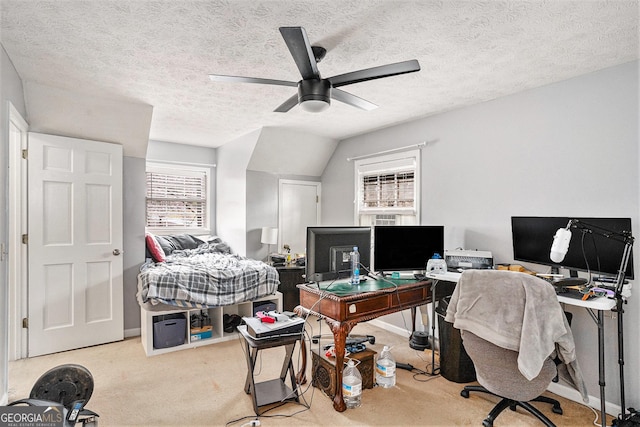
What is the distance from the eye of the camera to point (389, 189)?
420cm

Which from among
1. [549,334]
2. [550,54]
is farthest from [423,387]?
[550,54]

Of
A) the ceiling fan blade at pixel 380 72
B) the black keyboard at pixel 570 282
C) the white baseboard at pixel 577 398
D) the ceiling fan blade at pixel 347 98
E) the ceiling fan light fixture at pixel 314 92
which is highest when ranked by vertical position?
the ceiling fan blade at pixel 380 72

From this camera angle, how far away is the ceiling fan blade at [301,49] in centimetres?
154

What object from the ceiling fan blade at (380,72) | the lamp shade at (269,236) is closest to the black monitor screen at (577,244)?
the ceiling fan blade at (380,72)

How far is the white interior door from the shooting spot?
5.04 m

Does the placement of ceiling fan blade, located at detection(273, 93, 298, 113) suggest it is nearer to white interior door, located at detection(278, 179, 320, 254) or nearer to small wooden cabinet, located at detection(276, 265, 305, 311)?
small wooden cabinet, located at detection(276, 265, 305, 311)

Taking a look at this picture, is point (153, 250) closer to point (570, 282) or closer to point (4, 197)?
point (4, 197)

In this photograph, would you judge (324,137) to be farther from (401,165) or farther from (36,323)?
(36,323)

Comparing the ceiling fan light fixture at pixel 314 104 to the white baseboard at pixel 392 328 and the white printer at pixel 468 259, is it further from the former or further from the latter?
the white baseboard at pixel 392 328

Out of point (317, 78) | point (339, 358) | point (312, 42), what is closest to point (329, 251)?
point (339, 358)

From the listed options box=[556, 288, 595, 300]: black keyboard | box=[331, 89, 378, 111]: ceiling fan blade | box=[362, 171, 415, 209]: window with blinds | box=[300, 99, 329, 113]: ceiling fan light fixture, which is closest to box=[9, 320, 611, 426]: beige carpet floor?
box=[556, 288, 595, 300]: black keyboard

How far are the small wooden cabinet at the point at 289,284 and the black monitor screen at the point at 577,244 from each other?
2504mm

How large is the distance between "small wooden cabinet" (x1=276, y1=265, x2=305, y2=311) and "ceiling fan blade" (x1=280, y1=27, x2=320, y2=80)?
2.84 metres

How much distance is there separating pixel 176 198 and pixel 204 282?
2159mm
